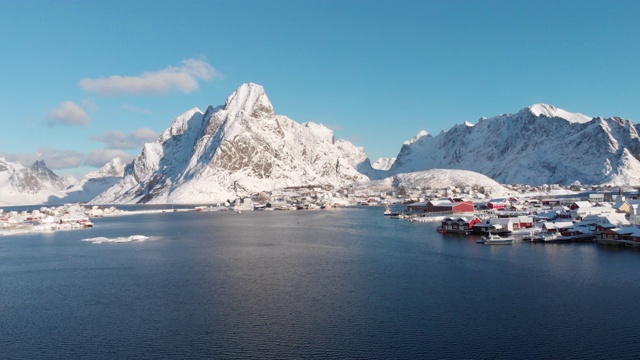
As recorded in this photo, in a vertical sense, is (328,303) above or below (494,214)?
below

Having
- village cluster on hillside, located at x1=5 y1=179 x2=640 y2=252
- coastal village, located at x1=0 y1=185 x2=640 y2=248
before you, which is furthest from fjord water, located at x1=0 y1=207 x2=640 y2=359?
village cluster on hillside, located at x1=5 y1=179 x2=640 y2=252

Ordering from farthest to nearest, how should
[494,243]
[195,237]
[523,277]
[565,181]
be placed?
1. [565,181]
2. [195,237]
3. [494,243]
4. [523,277]

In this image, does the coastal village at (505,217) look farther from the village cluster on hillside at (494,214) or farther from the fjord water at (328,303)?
the fjord water at (328,303)

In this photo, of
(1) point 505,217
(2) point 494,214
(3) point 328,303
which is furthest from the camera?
(2) point 494,214

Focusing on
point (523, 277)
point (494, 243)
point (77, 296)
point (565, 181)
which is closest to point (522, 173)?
point (565, 181)

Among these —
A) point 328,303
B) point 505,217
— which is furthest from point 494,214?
point 328,303

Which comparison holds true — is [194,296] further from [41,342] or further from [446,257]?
[446,257]

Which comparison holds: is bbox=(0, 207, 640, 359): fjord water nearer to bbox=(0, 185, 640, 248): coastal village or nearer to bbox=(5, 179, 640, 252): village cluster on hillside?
bbox=(0, 185, 640, 248): coastal village

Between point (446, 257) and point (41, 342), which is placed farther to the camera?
point (446, 257)

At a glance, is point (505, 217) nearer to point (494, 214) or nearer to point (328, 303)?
point (494, 214)
